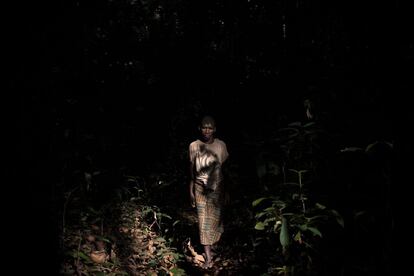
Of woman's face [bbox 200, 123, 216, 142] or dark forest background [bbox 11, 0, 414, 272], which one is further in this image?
woman's face [bbox 200, 123, 216, 142]

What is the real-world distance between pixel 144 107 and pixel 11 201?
9158 millimetres

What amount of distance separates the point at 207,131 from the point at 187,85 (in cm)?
630

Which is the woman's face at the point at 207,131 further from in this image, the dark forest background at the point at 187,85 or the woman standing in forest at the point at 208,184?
the dark forest background at the point at 187,85

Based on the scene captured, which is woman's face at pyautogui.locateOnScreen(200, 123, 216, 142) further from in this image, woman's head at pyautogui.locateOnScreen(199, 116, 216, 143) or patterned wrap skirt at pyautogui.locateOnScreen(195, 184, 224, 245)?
patterned wrap skirt at pyautogui.locateOnScreen(195, 184, 224, 245)

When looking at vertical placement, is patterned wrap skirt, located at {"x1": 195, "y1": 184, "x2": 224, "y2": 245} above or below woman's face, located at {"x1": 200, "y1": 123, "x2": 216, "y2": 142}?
below

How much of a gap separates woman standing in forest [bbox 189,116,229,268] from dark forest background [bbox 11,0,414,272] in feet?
2.54

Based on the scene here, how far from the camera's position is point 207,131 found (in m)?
5.12

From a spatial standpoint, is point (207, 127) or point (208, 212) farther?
point (208, 212)

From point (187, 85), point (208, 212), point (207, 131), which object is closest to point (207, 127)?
point (207, 131)

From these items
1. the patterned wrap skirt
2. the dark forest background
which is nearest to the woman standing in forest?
the patterned wrap skirt

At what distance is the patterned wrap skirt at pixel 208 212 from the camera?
5.23 meters

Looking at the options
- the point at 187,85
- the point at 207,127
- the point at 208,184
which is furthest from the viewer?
the point at 187,85

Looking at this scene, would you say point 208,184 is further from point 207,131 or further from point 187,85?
point 187,85

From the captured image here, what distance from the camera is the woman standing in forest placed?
5.21 meters
